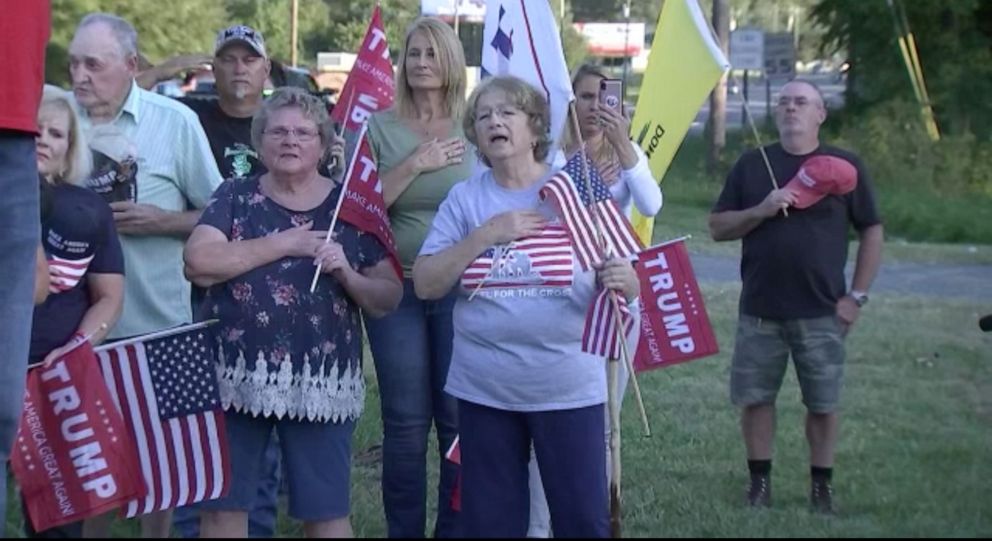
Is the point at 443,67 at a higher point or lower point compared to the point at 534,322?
higher

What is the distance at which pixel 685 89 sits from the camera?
652cm

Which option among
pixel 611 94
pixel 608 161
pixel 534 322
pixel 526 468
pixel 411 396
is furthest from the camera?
pixel 611 94

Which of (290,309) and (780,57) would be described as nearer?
(290,309)

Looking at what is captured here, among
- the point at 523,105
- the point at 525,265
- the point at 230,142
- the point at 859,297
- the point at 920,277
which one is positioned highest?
the point at 523,105

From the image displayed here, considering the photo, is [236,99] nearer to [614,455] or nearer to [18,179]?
[614,455]

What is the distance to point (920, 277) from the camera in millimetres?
16922

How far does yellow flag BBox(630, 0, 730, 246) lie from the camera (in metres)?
6.43

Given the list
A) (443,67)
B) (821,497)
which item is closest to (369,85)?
(443,67)

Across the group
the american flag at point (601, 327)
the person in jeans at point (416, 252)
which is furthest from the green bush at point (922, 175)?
the american flag at point (601, 327)

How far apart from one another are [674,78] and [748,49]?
24017 millimetres

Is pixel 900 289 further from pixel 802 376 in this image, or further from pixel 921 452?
pixel 802 376

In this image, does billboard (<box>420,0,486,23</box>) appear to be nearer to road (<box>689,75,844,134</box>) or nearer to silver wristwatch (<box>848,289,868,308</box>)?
silver wristwatch (<box>848,289,868,308</box>)

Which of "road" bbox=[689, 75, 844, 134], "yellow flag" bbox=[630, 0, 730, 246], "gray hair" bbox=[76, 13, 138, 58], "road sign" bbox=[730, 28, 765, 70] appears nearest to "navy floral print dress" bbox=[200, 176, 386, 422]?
"gray hair" bbox=[76, 13, 138, 58]

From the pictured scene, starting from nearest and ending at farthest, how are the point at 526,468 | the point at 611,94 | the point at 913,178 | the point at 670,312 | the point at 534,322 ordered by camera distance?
1. the point at 534,322
2. the point at 526,468
3. the point at 611,94
4. the point at 670,312
5. the point at 913,178
